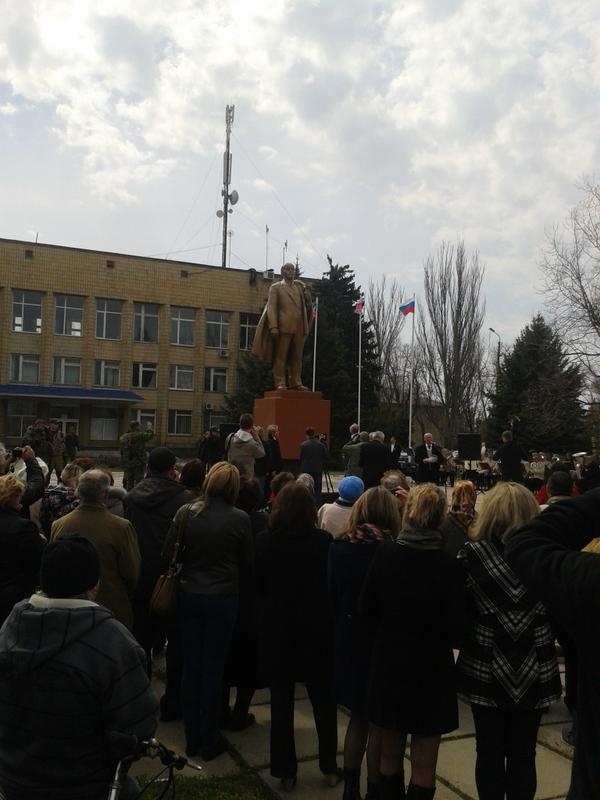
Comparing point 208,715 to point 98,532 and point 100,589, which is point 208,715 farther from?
point 98,532

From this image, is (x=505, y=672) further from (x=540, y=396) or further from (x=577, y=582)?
(x=540, y=396)

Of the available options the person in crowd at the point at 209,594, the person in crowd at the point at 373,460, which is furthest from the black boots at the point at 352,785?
the person in crowd at the point at 373,460

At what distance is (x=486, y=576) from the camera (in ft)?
11.0

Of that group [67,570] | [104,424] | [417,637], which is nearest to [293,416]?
[417,637]

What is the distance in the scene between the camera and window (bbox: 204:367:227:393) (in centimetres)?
4801

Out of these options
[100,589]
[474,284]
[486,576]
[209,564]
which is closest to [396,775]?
[486,576]

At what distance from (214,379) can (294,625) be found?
44.6 m

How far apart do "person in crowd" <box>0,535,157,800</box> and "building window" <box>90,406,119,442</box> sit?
43448mm

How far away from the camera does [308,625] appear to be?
159 inches

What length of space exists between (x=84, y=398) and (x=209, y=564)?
40.4 m

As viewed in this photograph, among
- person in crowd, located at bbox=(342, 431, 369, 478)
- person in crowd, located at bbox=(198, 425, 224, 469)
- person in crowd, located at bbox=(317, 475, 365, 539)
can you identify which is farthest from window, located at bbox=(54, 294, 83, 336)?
person in crowd, located at bbox=(317, 475, 365, 539)

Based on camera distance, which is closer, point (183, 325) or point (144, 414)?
point (144, 414)

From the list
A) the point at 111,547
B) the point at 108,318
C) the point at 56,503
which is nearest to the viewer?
the point at 111,547

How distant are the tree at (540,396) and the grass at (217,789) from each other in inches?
1013
